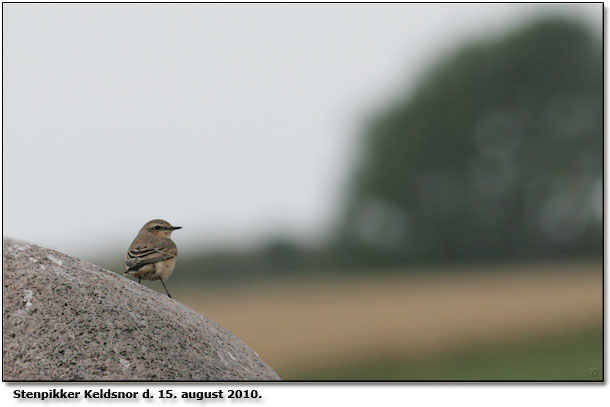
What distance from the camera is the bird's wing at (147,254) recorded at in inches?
375

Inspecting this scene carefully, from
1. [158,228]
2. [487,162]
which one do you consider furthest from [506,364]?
[487,162]

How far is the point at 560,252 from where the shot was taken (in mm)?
57188

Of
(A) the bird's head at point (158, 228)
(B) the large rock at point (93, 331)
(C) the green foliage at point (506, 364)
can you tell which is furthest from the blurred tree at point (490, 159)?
(B) the large rock at point (93, 331)

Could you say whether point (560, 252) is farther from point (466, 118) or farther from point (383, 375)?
point (383, 375)

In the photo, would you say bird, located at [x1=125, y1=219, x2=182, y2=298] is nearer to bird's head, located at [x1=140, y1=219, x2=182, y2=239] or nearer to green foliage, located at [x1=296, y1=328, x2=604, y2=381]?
bird's head, located at [x1=140, y1=219, x2=182, y2=239]

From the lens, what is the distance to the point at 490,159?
2425 inches

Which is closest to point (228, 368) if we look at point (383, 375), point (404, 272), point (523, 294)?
point (383, 375)

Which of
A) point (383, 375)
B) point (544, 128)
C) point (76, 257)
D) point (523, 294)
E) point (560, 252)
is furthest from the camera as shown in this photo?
point (544, 128)

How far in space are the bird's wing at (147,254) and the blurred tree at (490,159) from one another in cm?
5059

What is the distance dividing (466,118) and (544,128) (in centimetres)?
630

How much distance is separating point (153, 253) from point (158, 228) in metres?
0.36

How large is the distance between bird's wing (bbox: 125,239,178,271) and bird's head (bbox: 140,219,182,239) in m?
0.11

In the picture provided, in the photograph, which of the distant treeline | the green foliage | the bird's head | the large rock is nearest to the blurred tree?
the distant treeline

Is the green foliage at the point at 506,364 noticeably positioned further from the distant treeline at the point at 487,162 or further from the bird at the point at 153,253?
the distant treeline at the point at 487,162
